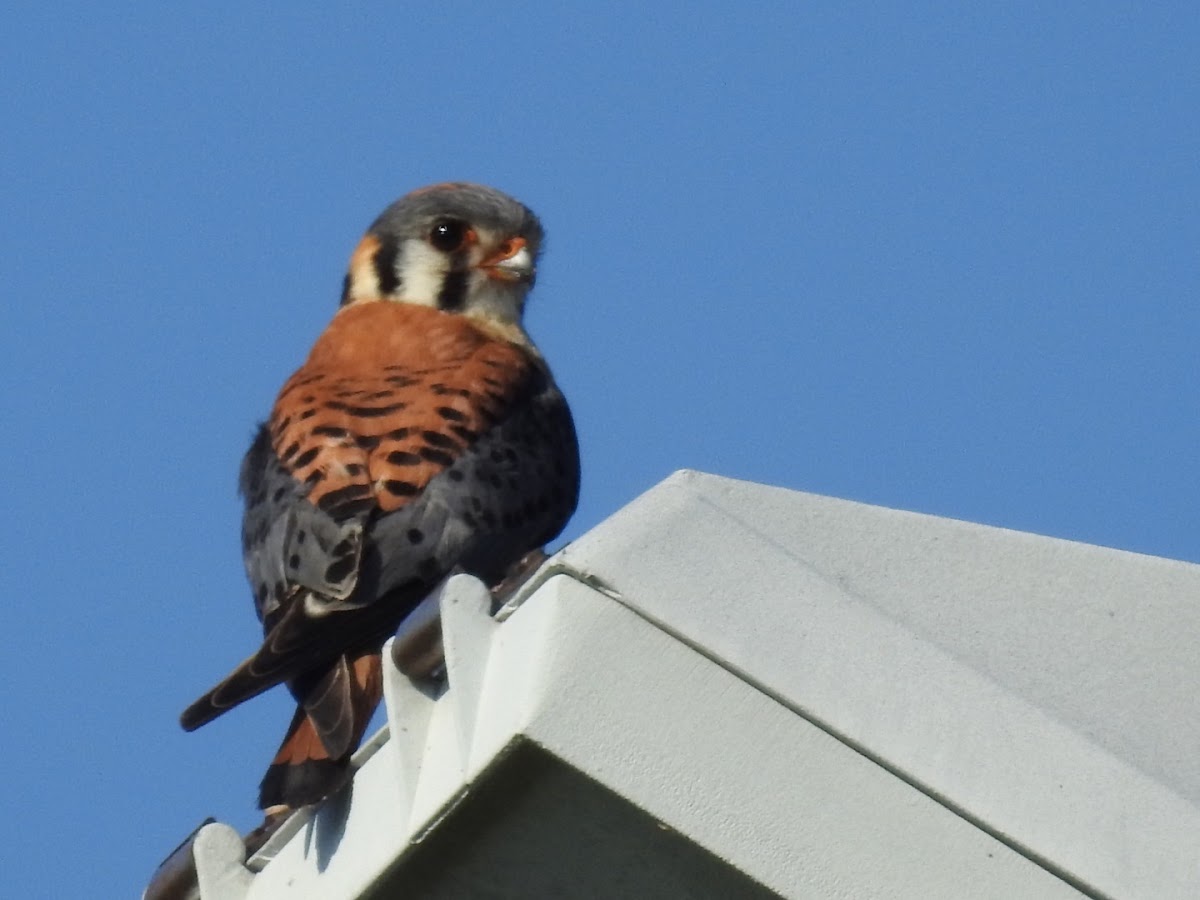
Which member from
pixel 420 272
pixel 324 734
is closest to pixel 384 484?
pixel 324 734

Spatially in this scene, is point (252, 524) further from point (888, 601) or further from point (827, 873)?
point (827, 873)

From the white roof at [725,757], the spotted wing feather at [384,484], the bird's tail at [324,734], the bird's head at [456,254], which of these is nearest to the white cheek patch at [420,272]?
the bird's head at [456,254]

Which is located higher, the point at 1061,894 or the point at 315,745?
the point at 1061,894

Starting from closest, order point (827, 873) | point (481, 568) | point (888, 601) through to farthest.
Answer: point (827, 873) → point (888, 601) → point (481, 568)

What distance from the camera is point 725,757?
2287mm

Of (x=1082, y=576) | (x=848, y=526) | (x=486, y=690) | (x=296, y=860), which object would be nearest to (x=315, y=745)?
(x=296, y=860)

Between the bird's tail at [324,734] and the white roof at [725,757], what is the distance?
0.19m

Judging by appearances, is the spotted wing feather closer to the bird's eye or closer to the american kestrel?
the american kestrel

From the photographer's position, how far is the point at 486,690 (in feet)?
7.79

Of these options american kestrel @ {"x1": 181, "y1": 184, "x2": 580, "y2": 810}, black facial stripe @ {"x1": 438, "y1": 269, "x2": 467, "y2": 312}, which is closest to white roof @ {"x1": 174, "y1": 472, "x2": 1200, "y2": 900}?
american kestrel @ {"x1": 181, "y1": 184, "x2": 580, "y2": 810}

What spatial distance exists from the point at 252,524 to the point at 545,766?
1.74m

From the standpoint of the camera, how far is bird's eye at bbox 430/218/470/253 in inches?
208

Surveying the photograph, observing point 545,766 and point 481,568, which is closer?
point 545,766

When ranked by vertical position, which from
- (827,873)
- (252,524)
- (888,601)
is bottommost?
(252,524)
